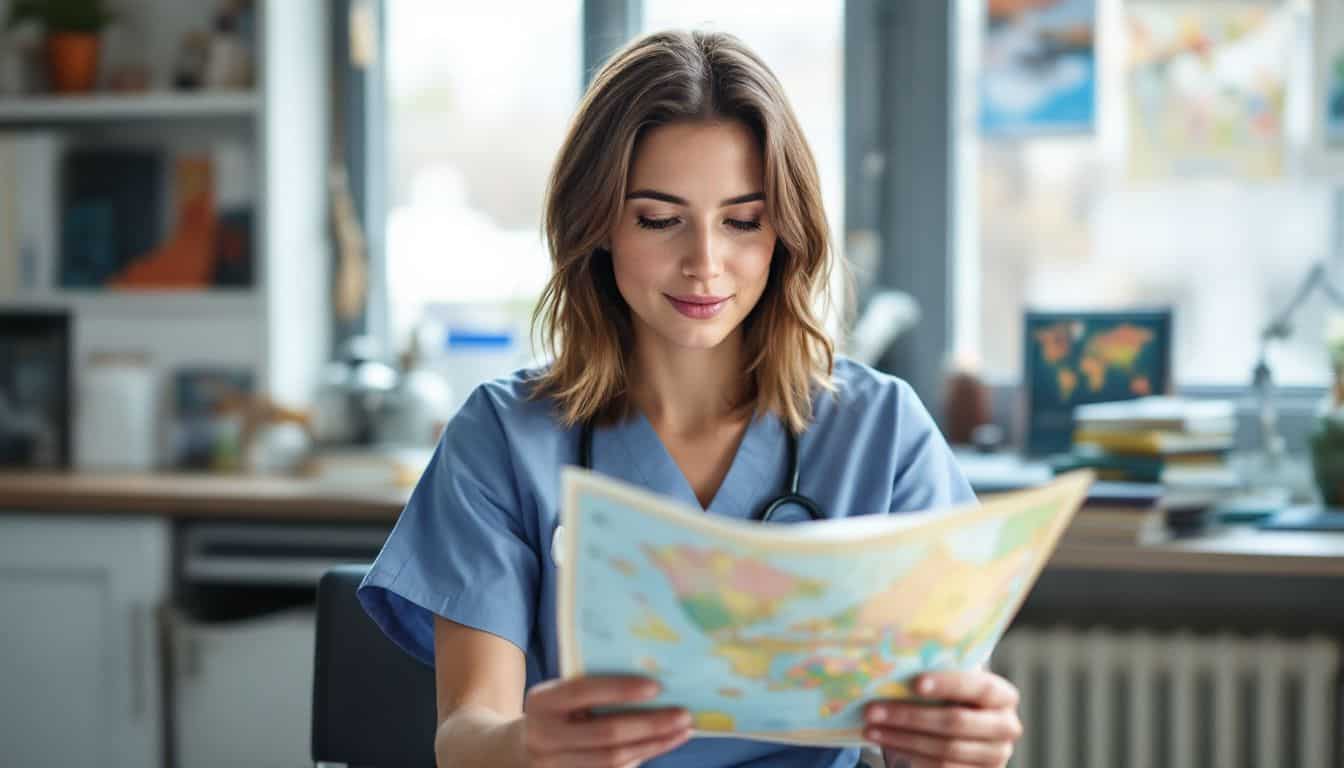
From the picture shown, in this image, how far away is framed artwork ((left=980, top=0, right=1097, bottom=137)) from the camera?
262 cm

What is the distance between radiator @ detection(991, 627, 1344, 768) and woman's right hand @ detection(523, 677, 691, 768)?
5.30ft

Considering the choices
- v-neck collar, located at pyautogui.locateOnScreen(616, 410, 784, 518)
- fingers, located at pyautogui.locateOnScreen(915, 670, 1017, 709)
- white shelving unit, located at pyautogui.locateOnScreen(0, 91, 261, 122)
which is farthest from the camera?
white shelving unit, located at pyautogui.locateOnScreen(0, 91, 261, 122)

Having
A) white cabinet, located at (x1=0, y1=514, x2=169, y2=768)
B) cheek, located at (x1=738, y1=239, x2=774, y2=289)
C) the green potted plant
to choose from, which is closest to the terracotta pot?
the green potted plant

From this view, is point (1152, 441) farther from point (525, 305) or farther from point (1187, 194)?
point (525, 305)

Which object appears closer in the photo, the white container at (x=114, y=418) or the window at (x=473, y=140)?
the white container at (x=114, y=418)

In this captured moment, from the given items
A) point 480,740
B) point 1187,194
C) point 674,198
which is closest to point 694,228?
point 674,198

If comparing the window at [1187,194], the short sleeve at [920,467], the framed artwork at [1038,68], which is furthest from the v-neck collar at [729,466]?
the framed artwork at [1038,68]

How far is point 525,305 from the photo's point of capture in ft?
9.72

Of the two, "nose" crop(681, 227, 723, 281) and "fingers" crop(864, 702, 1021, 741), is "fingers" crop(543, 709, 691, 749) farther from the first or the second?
"nose" crop(681, 227, 723, 281)

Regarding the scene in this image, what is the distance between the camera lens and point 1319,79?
8.19 feet

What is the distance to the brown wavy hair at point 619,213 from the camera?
4.11 ft

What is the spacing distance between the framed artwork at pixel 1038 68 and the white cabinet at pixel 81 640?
1661 mm

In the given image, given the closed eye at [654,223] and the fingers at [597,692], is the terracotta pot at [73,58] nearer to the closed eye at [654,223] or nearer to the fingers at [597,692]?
the closed eye at [654,223]

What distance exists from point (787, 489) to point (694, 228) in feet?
0.86
